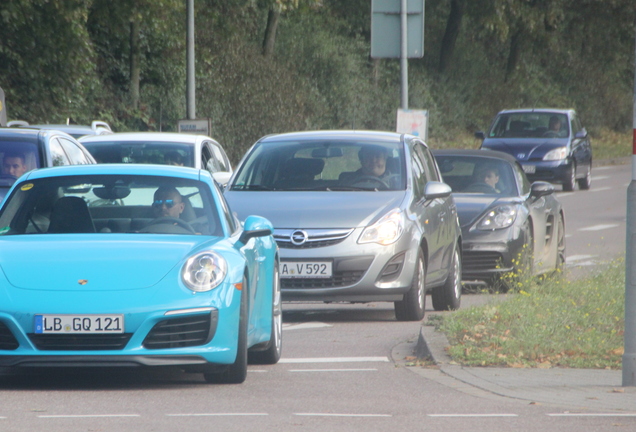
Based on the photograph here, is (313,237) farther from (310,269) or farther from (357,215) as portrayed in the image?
(357,215)

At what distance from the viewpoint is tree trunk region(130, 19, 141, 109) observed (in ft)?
121

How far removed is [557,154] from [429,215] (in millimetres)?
20226

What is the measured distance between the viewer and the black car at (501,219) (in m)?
14.0

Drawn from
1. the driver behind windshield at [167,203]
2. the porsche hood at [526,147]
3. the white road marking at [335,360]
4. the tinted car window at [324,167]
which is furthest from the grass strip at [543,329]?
the porsche hood at [526,147]

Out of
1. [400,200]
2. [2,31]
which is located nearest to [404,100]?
[2,31]

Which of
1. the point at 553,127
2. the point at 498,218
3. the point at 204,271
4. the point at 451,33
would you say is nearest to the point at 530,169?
the point at 553,127

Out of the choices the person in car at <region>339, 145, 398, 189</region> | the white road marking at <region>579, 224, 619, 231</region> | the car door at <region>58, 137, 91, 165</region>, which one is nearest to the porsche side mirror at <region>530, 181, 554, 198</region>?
the person in car at <region>339, 145, 398, 189</region>

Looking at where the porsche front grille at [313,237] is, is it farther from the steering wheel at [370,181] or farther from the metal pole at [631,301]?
the metal pole at [631,301]

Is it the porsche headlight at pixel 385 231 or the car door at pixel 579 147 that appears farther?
the car door at pixel 579 147

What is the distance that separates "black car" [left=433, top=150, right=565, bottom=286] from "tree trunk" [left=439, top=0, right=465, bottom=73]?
1436 inches

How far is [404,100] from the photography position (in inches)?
931

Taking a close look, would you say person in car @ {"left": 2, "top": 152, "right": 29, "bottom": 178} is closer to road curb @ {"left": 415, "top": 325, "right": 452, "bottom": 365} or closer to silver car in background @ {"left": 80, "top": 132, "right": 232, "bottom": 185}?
silver car in background @ {"left": 80, "top": 132, "right": 232, "bottom": 185}

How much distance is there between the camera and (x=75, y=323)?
23.7ft

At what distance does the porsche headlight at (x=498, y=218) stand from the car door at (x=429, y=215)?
5.42 feet
